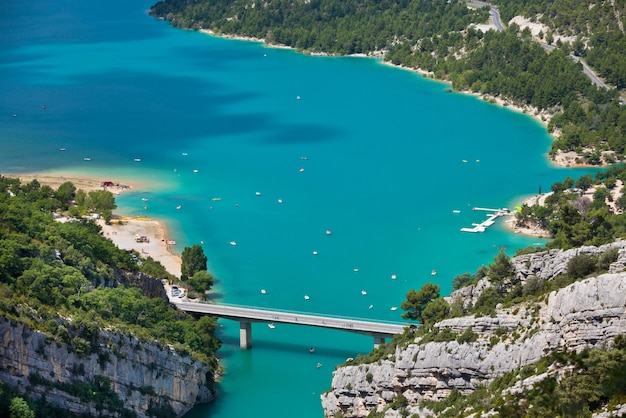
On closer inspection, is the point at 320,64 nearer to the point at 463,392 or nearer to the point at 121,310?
the point at 121,310

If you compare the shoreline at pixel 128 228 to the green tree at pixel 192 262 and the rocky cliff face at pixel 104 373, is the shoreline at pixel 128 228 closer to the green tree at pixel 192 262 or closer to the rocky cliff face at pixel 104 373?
the green tree at pixel 192 262

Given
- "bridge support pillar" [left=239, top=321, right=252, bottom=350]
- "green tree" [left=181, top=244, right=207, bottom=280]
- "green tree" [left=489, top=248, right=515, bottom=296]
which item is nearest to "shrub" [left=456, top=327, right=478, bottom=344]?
"green tree" [left=489, top=248, right=515, bottom=296]

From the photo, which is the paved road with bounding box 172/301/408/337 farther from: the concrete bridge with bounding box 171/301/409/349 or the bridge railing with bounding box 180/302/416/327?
the bridge railing with bounding box 180/302/416/327

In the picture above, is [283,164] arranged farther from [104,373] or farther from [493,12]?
[493,12]

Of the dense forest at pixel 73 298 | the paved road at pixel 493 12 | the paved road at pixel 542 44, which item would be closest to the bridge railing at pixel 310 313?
the dense forest at pixel 73 298

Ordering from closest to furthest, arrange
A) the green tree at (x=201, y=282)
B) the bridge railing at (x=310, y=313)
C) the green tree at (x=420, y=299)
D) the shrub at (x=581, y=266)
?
the shrub at (x=581, y=266) < the green tree at (x=420, y=299) < the bridge railing at (x=310, y=313) < the green tree at (x=201, y=282)

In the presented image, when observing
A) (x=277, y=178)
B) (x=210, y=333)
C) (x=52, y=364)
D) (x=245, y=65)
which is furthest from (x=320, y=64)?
(x=52, y=364)

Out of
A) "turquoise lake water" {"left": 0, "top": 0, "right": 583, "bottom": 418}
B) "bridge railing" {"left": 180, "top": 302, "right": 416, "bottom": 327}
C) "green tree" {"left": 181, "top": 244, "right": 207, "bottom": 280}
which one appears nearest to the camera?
"bridge railing" {"left": 180, "top": 302, "right": 416, "bottom": 327}
